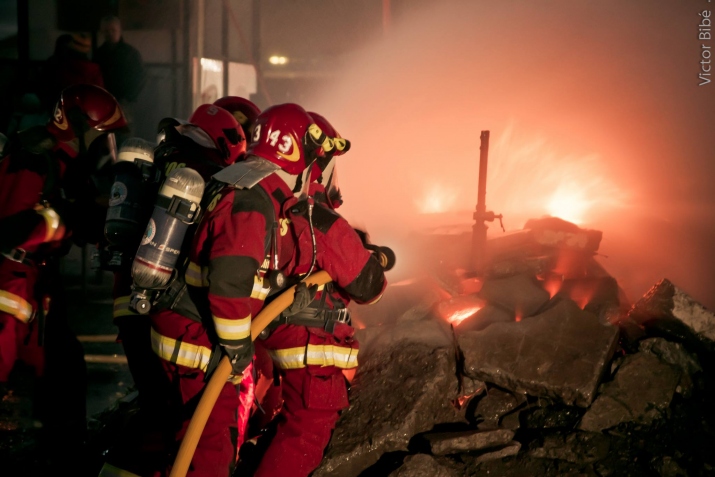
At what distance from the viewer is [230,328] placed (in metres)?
2.71

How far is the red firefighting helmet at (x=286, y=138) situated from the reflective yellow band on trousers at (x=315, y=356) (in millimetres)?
1029

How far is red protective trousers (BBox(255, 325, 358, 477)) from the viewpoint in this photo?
10.5 ft

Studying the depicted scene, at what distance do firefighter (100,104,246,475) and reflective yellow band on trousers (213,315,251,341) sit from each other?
674mm

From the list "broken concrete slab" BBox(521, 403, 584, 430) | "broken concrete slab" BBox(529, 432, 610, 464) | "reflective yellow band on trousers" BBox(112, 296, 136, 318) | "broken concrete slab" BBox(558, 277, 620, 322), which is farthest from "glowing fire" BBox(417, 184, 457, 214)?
"reflective yellow band on trousers" BBox(112, 296, 136, 318)

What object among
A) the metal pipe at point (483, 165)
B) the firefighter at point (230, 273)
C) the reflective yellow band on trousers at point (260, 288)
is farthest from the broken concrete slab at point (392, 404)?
the metal pipe at point (483, 165)

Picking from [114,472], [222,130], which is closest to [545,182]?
[222,130]

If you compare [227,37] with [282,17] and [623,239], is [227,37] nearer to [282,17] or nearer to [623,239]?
[282,17]

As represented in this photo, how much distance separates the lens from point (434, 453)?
3.31 m

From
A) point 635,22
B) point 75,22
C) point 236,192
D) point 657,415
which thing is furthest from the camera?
point 635,22

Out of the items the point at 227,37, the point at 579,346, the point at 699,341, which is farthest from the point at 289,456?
the point at 227,37

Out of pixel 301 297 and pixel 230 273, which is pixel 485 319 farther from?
pixel 230 273

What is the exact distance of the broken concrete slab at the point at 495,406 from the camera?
3.68 m

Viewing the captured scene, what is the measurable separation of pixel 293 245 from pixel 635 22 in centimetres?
985

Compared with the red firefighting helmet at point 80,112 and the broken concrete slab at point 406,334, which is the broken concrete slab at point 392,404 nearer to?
the broken concrete slab at point 406,334
